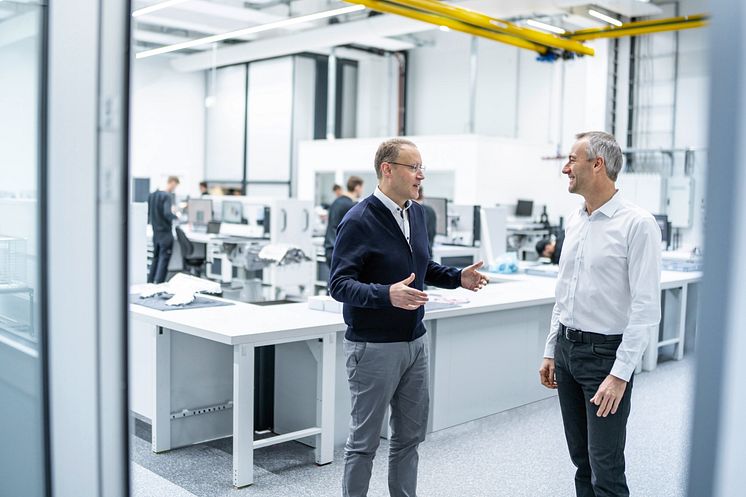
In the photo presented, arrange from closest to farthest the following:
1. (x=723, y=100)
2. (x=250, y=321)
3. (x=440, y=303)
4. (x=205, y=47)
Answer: (x=723, y=100)
(x=250, y=321)
(x=440, y=303)
(x=205, y=47)

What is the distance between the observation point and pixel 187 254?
333 inches

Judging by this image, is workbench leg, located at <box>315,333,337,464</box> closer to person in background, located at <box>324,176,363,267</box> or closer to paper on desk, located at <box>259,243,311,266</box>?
paper on desk, located at <box>259,243,311,266</box>

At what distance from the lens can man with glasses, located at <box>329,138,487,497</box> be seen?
246 cm

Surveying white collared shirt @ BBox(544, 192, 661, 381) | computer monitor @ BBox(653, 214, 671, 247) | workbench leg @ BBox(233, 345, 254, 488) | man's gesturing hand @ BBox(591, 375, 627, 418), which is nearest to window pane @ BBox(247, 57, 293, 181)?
computer monitor @ BBox(653, 214, 671, 247)

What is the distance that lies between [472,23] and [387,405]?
20.5 feet

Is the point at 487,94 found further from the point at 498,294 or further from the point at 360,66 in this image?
the point at 498,294

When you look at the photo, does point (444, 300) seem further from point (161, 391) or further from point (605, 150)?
point (605, 150)

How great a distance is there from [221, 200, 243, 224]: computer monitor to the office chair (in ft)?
1.90

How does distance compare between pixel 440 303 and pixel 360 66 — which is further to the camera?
pixel 360 66

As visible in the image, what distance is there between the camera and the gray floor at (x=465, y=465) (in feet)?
10.7

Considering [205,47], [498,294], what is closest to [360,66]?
→ [205,47]

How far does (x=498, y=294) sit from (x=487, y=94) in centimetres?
865

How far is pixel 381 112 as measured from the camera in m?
A: 14.4

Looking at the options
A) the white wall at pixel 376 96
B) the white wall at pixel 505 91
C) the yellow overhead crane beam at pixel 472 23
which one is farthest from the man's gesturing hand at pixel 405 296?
the white wall at pixel 376 96
